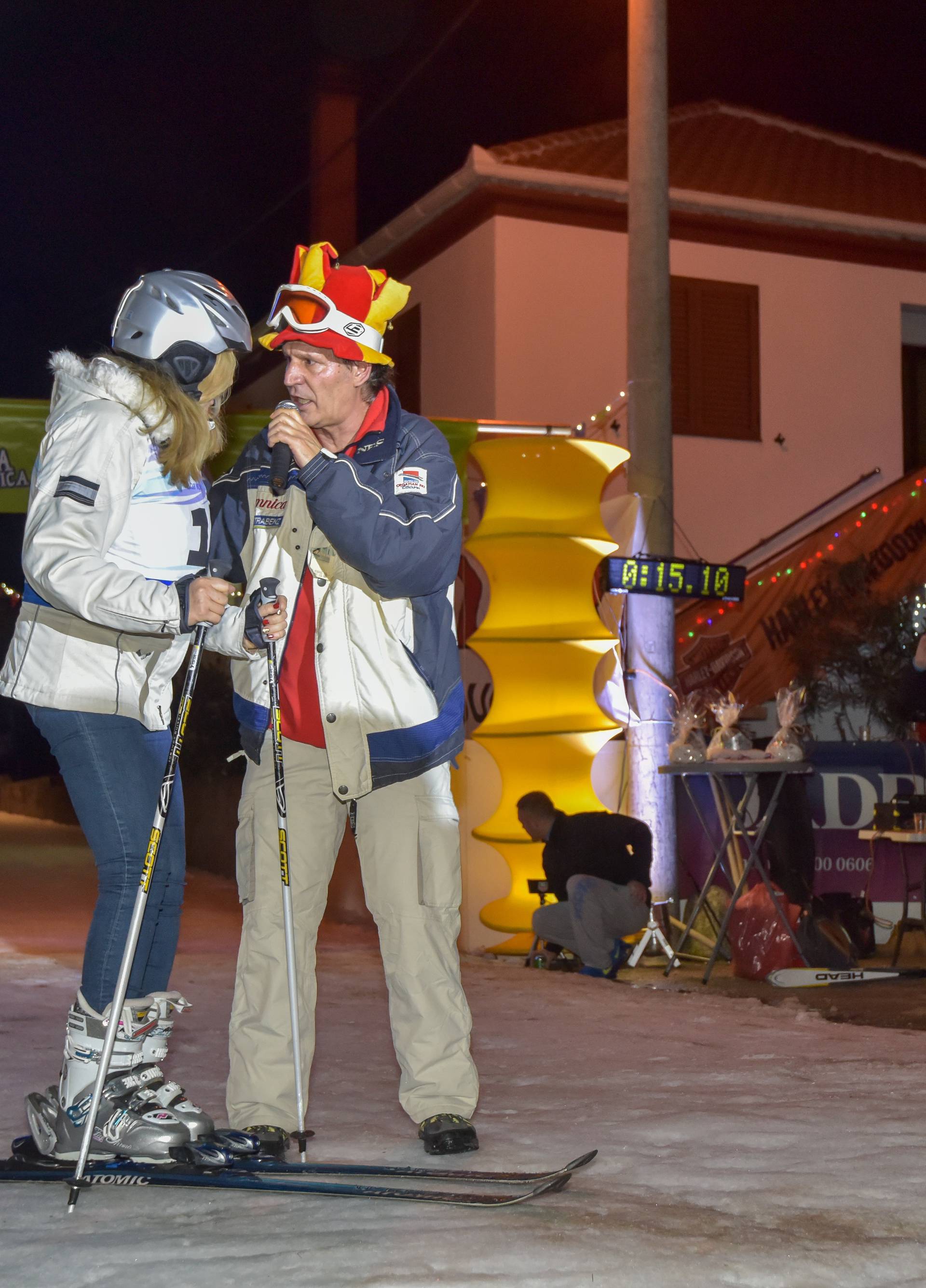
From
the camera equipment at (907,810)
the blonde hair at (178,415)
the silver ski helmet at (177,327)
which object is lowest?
the camera equipment at (907,810)

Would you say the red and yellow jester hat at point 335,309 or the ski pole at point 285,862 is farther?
the red and yellow jester hat at point 335,309

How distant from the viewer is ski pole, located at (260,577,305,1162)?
332 centimetres

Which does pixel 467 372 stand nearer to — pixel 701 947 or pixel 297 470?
pixel 701 947

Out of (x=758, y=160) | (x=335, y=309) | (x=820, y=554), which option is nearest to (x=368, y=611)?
(x=335, y=309)

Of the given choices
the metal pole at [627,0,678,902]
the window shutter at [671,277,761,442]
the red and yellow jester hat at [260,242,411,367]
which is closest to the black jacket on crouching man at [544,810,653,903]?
the metal pole at [627,0,678,902]

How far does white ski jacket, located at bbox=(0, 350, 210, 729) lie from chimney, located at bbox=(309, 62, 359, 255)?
14.0 m

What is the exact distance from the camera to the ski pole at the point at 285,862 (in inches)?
131

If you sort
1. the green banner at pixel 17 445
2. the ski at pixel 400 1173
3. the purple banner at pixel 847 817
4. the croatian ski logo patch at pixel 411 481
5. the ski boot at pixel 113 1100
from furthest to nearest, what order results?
1. the purple banner at pixel 847 817
2. the green banner at pixel 17 445
3. the croatian ski logo patch at pixel 411 481
4. the ski boot at pixel 113 1100
5. the ski at pixel 400 1173

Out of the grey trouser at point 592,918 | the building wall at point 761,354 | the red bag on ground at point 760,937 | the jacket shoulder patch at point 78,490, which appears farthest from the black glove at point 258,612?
the building wall at point 761,354

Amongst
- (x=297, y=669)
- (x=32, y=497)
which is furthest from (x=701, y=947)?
(x=32, y=497)

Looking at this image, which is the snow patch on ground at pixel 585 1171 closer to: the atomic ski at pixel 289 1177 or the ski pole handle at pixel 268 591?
the atomic ski at pixel 289 1177

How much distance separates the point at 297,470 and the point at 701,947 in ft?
17.7

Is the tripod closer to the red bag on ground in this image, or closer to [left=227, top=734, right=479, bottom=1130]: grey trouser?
the red bag on ground

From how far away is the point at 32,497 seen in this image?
3.26m
